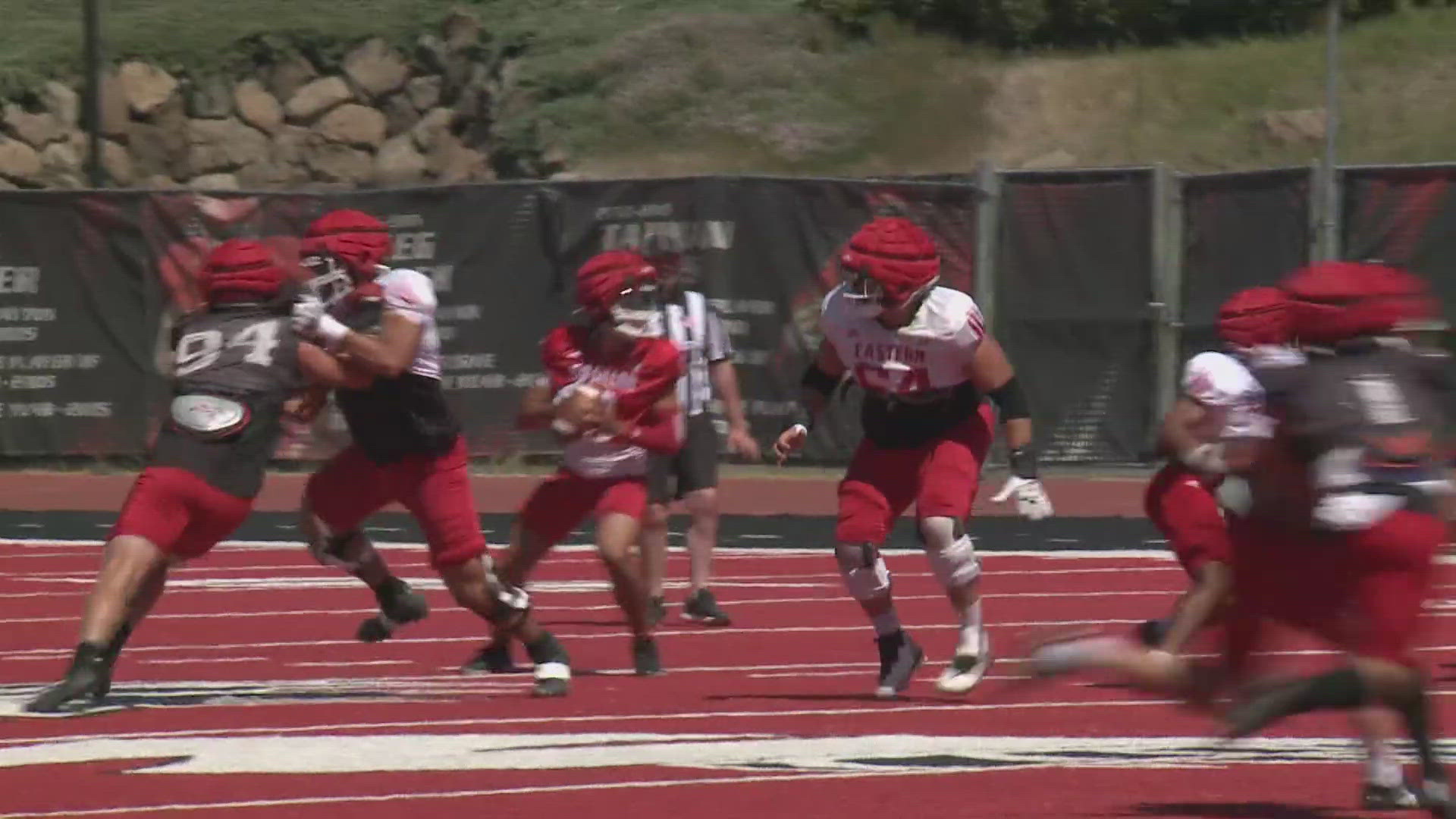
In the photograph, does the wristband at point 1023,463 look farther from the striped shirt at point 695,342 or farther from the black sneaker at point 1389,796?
the black sneaker at point 1389,796

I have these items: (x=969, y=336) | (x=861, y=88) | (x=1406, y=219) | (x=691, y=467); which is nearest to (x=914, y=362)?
(x=969, y=336)

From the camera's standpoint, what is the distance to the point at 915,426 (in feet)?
37.6

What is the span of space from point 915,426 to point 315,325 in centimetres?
242

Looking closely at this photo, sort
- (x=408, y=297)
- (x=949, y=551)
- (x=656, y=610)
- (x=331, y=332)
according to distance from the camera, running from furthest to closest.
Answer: (x=656, y=610) → (x=949, y=551) → (x=408, y=297) → (x=331, y=332)

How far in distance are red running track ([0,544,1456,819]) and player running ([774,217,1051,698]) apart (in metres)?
0.38

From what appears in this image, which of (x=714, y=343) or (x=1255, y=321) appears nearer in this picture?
(x=1255, y=321)

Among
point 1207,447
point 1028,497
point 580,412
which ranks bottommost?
point 1028,497

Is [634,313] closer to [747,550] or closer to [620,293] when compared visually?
[620,293]

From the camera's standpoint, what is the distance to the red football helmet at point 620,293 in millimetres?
11844

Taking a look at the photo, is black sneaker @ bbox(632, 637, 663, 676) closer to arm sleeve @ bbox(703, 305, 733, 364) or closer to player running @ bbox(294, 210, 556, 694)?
player running @ bbox(294, 210, 556, 694)

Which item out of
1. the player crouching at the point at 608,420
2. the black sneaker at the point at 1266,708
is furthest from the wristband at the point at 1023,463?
the black sneaker at the point at 1266,708

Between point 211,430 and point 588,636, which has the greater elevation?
point 211,430

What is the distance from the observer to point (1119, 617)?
14.8 metres

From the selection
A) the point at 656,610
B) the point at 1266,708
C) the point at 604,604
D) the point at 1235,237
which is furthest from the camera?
the point at 1235,237
